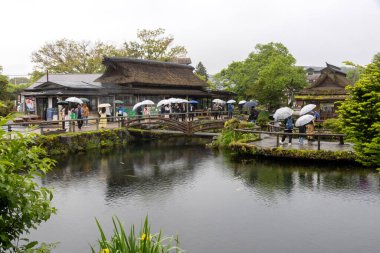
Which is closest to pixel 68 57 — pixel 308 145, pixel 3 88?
pixel 3 88

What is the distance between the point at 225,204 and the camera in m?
13.3

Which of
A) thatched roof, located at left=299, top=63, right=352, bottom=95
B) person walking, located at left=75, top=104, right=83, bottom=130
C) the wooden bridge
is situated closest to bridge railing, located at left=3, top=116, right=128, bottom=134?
person walking, located at left=75, top=104, right=83, bottom=130

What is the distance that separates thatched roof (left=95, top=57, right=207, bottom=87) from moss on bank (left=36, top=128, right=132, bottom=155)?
34.8 ft

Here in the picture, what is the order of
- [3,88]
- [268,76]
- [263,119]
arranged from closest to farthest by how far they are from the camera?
[263,119], [3,88], [268,76]

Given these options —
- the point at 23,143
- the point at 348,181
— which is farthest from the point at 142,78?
the point at 23,143

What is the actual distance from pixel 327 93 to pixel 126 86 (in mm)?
20211

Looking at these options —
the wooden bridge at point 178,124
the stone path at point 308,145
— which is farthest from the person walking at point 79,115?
the stone path at point 308,145

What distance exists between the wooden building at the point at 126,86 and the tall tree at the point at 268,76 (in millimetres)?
3435

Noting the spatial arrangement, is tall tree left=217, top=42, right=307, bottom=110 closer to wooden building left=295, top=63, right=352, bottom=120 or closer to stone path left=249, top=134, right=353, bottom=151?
wooden building left=295, top=63, right=352, bottom=120

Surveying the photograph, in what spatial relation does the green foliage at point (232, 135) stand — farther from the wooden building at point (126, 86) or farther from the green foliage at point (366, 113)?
the green foliage at point (366, 113)

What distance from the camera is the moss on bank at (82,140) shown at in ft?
75.2

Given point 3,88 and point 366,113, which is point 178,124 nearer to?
point 3,88

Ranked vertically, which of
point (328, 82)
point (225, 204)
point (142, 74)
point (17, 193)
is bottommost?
point (225, 204)

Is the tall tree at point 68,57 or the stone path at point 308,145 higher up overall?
the tall tree at point 68,57
